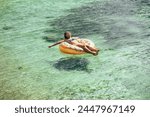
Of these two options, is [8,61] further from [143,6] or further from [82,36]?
[143,6]

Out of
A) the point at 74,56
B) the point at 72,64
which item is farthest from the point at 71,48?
the point at 72,64

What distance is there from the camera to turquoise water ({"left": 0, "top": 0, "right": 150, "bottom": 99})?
28.6 feet

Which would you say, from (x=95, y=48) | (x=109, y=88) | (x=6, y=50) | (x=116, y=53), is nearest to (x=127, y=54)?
(x=116, y=53)

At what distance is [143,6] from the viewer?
47.4 ft

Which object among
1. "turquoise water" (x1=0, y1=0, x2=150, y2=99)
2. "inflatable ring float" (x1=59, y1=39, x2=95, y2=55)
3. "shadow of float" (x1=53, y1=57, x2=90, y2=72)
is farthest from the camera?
"inflatable ring float" (x1=59, y1=39, x2=95, y2=55)

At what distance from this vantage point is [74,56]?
1034cm

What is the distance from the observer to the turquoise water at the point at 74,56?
872 cm

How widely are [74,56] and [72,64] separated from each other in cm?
51

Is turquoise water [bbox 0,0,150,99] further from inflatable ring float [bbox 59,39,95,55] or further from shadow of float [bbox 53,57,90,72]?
inflatable ring float [bbox 59,39,95,55]

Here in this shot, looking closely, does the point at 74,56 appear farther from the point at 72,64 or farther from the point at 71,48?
the point at 72,64

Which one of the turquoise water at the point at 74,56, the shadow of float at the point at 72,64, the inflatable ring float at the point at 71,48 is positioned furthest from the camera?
the inflatable ring float at the point at 71,48

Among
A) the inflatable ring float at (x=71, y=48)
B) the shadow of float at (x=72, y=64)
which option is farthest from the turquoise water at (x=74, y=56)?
the inflatable ring float at (x=71, y=48)

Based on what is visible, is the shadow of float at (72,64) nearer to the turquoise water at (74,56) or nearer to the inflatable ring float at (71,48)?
the turquoise water at (74,56)

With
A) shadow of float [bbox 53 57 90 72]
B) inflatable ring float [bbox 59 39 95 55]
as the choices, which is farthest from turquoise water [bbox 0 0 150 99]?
inflatable ring float [bbox 59 39 95 55]
